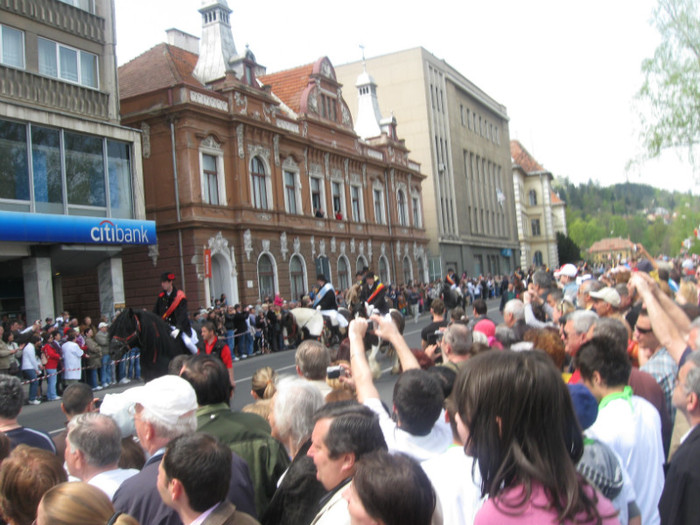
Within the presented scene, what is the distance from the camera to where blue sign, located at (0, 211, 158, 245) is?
2048 centimetres

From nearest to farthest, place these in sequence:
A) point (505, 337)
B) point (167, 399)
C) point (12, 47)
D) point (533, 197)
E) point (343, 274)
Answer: point (167, 399), point (505, 337), point (12, 47), point (343, 274), point (533, 197)

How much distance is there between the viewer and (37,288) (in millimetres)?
22031

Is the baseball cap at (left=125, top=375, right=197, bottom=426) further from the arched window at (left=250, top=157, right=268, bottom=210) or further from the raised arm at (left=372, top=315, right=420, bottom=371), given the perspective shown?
the arched window at (left=250, top=157, right=268, bottom=210)

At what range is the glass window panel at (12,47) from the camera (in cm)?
2155

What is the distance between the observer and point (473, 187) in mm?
64312

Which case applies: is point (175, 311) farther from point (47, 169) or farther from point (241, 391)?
point (47, 169)

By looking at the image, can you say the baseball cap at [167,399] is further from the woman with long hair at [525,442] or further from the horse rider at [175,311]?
the horse rider at [175,311]

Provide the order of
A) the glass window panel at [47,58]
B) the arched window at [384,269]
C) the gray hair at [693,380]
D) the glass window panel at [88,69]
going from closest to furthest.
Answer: the gray hair at [693,380] → the glass window panel at [47,58] → the glass window panel at [88,69] → the arched window at [384,269]

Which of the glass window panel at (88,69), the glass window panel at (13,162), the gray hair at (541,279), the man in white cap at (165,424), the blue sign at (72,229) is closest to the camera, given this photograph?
the man in white cap at (165,424)

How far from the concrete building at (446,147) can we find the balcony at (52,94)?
26.7 meters

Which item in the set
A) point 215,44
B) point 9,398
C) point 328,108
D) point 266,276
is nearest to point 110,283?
point 266,276

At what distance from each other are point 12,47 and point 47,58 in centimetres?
130

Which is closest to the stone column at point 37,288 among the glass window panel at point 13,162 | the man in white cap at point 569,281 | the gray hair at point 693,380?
the glass window panel at point 13,162

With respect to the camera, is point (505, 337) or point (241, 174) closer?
point (505, 337)
